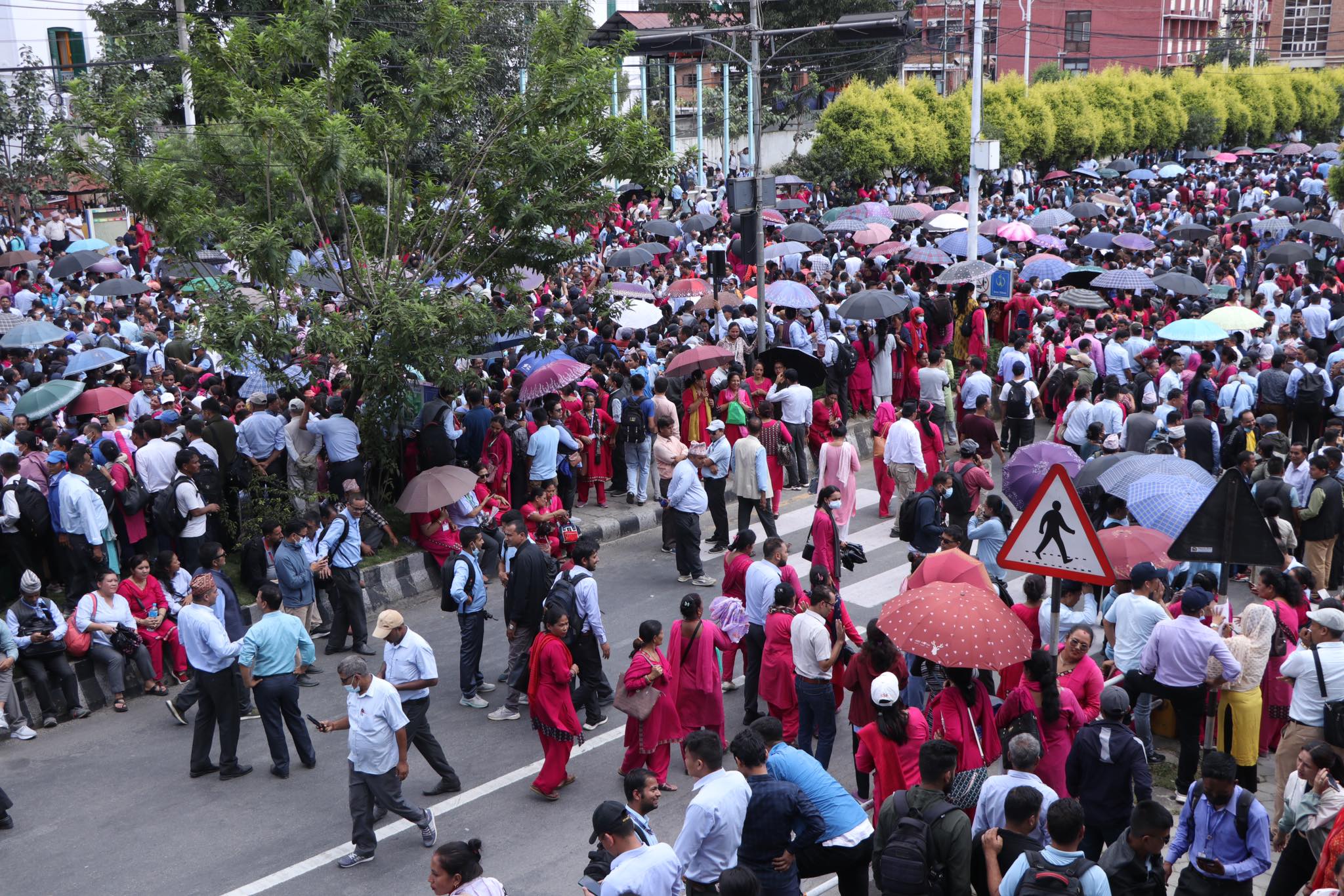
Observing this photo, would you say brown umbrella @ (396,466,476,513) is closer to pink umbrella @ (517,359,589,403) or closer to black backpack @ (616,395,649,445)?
pink umbrella @ (517,359,589,403)

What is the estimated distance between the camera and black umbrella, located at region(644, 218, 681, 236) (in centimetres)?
2953

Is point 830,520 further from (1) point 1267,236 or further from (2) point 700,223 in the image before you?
(1) point 1267,236

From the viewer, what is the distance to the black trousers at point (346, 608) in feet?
37.1

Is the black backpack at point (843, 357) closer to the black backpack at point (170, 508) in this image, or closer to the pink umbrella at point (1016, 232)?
the black backpack at point (170, 508)

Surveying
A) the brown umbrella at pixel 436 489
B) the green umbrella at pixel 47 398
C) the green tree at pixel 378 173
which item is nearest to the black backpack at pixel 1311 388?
the green tree at pixel 378 173

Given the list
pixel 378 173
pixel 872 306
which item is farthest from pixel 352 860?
pixel 872 306

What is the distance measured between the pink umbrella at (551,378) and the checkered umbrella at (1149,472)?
17.9 ft

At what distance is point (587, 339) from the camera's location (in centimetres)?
1734

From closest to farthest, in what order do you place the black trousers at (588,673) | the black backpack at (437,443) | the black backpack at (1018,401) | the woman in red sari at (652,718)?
the woman in red sari at (652,718), the black trousers at (588,673), the black backpack at (437,443), the black backpack at (1018,401)

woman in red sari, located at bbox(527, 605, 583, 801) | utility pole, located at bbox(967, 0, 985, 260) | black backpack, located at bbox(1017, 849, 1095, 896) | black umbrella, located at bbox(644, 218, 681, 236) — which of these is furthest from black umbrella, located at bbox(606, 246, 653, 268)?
black backpack, located at bbox(1017, 849, 1095, 896)

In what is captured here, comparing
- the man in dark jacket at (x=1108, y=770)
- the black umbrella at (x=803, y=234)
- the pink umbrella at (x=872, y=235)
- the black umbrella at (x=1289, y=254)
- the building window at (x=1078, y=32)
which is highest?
the building window at (x=1078, y=32)

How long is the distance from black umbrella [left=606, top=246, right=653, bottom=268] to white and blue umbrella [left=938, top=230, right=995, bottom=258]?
5.81 meters

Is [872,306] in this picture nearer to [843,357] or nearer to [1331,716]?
[843,357]

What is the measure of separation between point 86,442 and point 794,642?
720 cm
